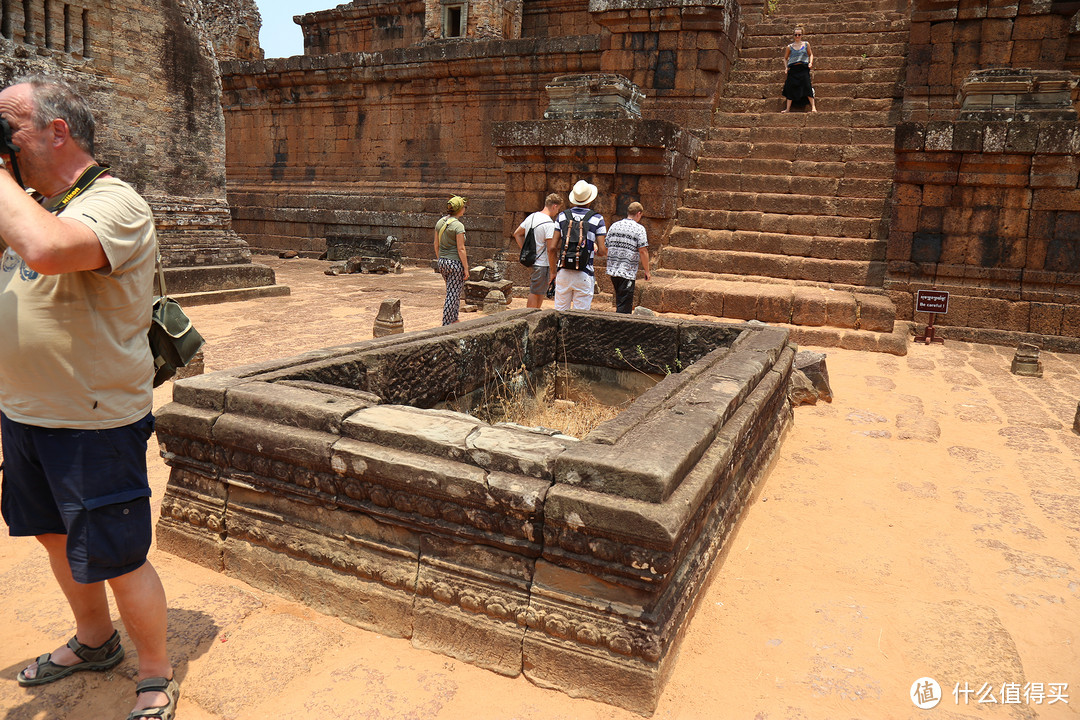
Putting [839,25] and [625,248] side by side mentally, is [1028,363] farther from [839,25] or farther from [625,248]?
[839,25]

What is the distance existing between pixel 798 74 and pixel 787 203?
2638 millimetres

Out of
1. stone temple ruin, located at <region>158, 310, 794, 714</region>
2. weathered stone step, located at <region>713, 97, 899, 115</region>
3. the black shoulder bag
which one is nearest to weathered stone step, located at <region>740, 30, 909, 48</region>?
weathered stone step, located at <region>713, 97, 899, 115</region>

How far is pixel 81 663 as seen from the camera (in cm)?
214

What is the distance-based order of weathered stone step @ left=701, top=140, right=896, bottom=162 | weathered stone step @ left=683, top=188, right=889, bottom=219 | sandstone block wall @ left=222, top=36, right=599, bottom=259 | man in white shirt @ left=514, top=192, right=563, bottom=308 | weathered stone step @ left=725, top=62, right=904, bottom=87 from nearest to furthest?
man in white shirt @ left=514, top=192, right=563, bottom=308, weathered stone step @ left=683, top=188, right=889, bottom=219, weathered stone step @ left=701, top=140, right=896, bottom=162, weathered stone step @ left=725, top=62, right=904, bottom=87, sandstone block wall @ left=222, top=36, right=599, bottom=259

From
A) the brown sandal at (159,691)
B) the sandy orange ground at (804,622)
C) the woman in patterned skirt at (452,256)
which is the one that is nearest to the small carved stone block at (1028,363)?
the sandy orange ground at (804,622)

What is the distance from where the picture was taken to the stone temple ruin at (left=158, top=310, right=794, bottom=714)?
2.07 meters

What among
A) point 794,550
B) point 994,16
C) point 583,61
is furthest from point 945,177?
point 583,61

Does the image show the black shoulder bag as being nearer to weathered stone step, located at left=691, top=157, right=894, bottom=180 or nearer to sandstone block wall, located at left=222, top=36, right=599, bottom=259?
weathered stone step, located at left=691, top=157, right=894, bottom=180

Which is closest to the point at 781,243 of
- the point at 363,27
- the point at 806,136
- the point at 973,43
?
the point at 806,136

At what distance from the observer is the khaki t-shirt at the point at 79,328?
181 centimetres

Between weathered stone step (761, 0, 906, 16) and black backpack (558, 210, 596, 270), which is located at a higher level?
weathered stone step (761, 0, 906, 16)

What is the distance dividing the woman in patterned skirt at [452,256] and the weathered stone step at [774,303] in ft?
7.56

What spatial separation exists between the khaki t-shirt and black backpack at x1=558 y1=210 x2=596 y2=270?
188 inches

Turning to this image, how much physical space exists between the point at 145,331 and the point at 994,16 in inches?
486
